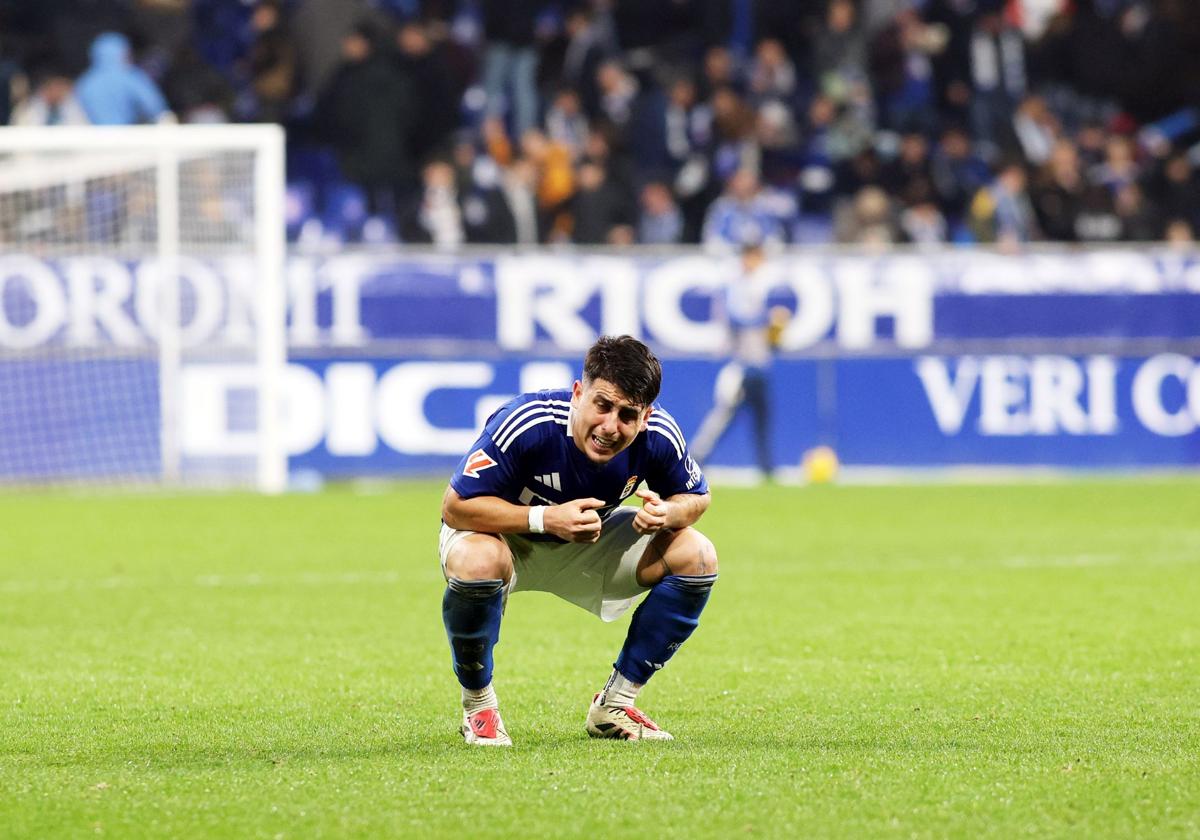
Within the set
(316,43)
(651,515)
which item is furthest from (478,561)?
(316,43)

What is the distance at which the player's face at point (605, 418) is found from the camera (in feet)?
18.4

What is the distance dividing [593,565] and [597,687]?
1023 mm

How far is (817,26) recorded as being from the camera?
2219 centimetres

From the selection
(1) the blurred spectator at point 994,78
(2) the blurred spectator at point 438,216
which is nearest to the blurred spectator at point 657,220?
(2) the blurred spectator at point 438,216

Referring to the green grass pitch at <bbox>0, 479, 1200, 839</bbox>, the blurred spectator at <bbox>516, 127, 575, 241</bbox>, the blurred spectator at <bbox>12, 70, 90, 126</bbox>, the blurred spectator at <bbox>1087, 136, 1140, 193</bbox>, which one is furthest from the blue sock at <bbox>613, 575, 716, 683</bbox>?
the blurred spectator at <bbox>1087, 136, 1140, 193</bbox>

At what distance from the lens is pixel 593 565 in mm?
6336

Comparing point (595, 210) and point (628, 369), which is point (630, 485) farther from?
point (595, 210)

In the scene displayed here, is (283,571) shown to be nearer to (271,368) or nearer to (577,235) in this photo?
(271,368)

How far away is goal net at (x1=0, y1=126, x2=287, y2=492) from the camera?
16234 millimetres

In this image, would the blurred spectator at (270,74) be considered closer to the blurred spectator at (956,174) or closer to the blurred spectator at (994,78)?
the blurred spectator at (956,174)

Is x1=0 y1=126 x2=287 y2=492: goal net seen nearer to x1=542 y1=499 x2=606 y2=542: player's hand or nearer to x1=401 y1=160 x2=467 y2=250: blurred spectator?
x1=401 y1=160 x2=467 y2=250: blurred spectator

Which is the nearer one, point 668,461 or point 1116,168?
point 668,461

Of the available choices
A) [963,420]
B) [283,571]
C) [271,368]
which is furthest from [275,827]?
[963,420]

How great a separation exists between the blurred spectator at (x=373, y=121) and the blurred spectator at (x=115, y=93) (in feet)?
7.16
